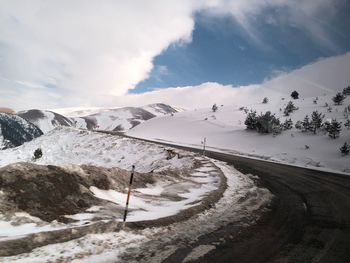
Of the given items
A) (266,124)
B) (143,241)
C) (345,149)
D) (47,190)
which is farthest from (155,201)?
(266,124)

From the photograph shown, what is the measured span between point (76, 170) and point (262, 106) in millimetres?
42189

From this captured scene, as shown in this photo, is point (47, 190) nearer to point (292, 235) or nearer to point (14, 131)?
point (292, 235)

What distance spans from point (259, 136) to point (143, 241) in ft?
93.2

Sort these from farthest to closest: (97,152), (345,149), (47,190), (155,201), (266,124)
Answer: (97,152), (266,124), (345,149), (155,201), (47,190)

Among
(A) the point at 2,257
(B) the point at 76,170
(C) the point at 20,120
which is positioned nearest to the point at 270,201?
(B) the point at 76,170

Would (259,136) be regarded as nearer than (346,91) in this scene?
Yes

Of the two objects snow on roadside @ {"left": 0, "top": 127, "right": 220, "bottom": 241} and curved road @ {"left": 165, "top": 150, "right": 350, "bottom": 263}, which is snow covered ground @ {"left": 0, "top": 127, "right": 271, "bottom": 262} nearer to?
snow on roadside @ {"left": 0, "top": 127, "right": 220, "bottom": 241}

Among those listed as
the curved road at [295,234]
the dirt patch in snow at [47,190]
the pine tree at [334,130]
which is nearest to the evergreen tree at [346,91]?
the pine tree at [334,130]

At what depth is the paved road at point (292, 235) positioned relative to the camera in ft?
20.5

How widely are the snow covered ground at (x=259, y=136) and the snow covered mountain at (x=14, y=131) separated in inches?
4276

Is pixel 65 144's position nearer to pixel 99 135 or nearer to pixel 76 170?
pixel 99 135

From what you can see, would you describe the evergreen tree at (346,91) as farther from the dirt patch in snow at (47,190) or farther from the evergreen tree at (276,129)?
the dirt patch in snow at (47,190)

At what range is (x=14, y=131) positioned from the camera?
163750 millimetres

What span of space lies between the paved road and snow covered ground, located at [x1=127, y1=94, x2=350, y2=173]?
11.6m
